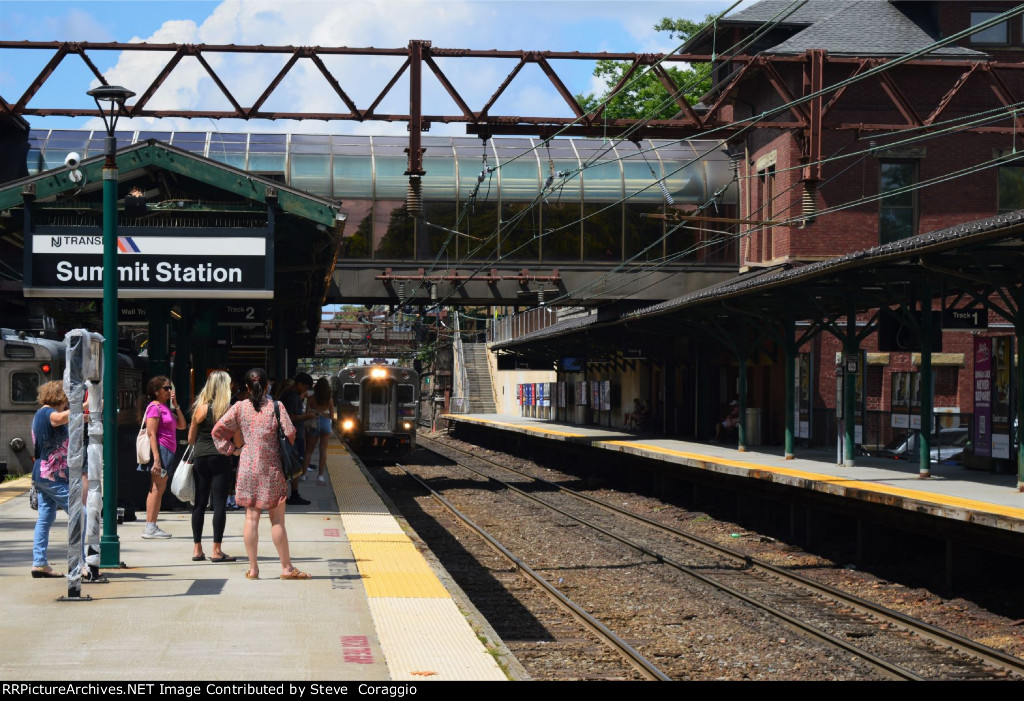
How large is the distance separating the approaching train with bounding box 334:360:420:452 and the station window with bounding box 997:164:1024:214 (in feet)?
54.0

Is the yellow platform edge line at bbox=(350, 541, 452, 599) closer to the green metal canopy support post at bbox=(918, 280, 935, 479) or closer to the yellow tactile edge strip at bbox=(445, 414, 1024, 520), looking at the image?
the yellow tactile edge strip at bbox=(445, 414, 1024, 520)

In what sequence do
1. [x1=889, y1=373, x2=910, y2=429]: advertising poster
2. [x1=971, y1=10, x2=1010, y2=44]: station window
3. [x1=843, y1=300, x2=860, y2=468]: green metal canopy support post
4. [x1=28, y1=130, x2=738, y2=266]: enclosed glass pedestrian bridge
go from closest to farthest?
1. [x1=843, y1=300, x2=860, y2=468]: green metal canopy support post
2. [x1=889, y1=373, x2=910, y2=429]: advertising poster
3. [x1=971, y1=10, x2=1010, y2=44]: station window
4. [x1=28, y1=130, x2=738, y2=266]: enclosed glass pedestrian bridge

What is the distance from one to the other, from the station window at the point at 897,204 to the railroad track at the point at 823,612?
13.2m

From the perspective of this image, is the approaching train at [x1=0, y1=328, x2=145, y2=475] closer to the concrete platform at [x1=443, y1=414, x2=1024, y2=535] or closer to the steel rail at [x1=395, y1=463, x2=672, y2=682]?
the steel rail at [x1=395, y1=463, x2=672, y2=682]

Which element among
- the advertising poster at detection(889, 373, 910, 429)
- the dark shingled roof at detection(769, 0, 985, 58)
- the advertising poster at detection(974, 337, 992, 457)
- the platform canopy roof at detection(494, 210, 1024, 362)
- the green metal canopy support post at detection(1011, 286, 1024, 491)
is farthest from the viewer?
the dark shingled roof at detection(769, 0, 985, 58)

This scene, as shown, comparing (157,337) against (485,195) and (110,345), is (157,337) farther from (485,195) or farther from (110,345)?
(485,195)

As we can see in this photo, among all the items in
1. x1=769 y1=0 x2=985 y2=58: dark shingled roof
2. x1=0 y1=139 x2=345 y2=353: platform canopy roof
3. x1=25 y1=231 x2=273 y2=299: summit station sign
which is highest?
x1=769 y1=0 x2=985 y2=58: dark shingled roof

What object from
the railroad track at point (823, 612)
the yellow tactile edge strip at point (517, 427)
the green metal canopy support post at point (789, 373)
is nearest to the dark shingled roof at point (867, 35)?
the green metal canopy support post at point (789, 373)

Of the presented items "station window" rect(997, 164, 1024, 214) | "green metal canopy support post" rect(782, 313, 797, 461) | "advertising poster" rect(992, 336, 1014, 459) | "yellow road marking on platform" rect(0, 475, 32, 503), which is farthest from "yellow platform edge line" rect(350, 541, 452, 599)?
"station window" rect(997, 164, 1024, 214)

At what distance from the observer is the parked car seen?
76.8ft

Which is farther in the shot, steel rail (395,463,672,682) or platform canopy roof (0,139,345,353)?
platform canopy roof (0,139,345,353)

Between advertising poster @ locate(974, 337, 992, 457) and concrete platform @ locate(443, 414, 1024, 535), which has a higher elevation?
advertising poster @ locate(974, 337, 992, 457)

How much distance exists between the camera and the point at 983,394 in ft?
61.4

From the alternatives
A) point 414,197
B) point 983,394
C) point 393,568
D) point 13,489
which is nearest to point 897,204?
point 983,394
